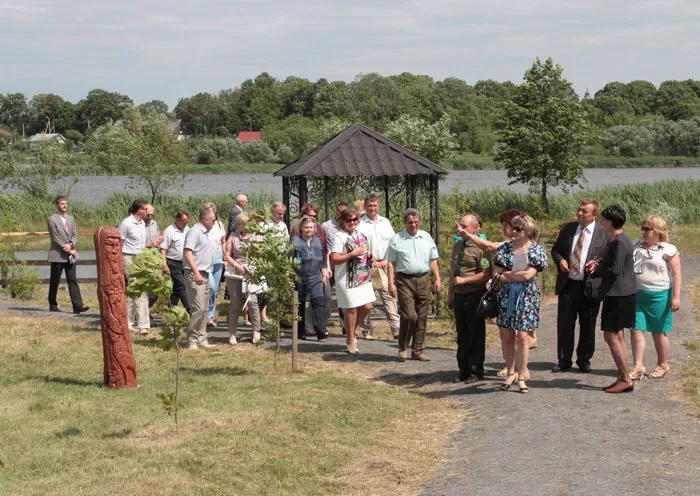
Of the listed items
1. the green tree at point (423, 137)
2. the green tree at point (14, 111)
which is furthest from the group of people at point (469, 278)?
the green tree at point (14, 111)

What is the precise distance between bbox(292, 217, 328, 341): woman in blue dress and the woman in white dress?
0.82 metres

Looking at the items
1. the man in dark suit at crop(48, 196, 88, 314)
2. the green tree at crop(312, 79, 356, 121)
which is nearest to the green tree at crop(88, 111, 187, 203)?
the green tree at crop(312, 79, 356, 121)

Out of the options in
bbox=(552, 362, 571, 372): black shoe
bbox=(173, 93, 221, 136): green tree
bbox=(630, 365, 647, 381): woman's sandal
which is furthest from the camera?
bbox=(173, 93, 221, 136): green tree

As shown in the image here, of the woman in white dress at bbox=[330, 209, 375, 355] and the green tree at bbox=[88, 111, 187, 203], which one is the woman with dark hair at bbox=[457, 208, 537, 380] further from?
the green tree at bbox=[88, 111, 187, 203]

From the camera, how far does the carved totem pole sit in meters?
9.86

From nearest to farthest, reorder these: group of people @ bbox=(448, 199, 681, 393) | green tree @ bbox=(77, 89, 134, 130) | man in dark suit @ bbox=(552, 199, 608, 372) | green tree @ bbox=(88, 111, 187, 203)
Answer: group of people @ bbox=(448, 199, 681, 393) < man in dark suit @ bbox=(552, 199, 608, 372) < green tree @ bbox=(88, 111, 187, 203) < green tree @ bbox=(77, 89, 134, 130)

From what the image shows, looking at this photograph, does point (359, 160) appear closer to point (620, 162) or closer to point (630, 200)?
point (630, 200)

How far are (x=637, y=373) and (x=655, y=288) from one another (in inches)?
34.7

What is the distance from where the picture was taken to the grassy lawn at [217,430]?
692cm

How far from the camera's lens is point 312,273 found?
12.6m

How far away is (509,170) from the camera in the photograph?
4556 centimetres

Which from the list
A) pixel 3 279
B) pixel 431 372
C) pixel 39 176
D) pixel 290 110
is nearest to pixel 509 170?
pixel 39 176

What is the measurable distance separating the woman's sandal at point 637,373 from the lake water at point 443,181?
48.1 meters

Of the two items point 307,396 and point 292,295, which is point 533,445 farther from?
point 292,295
